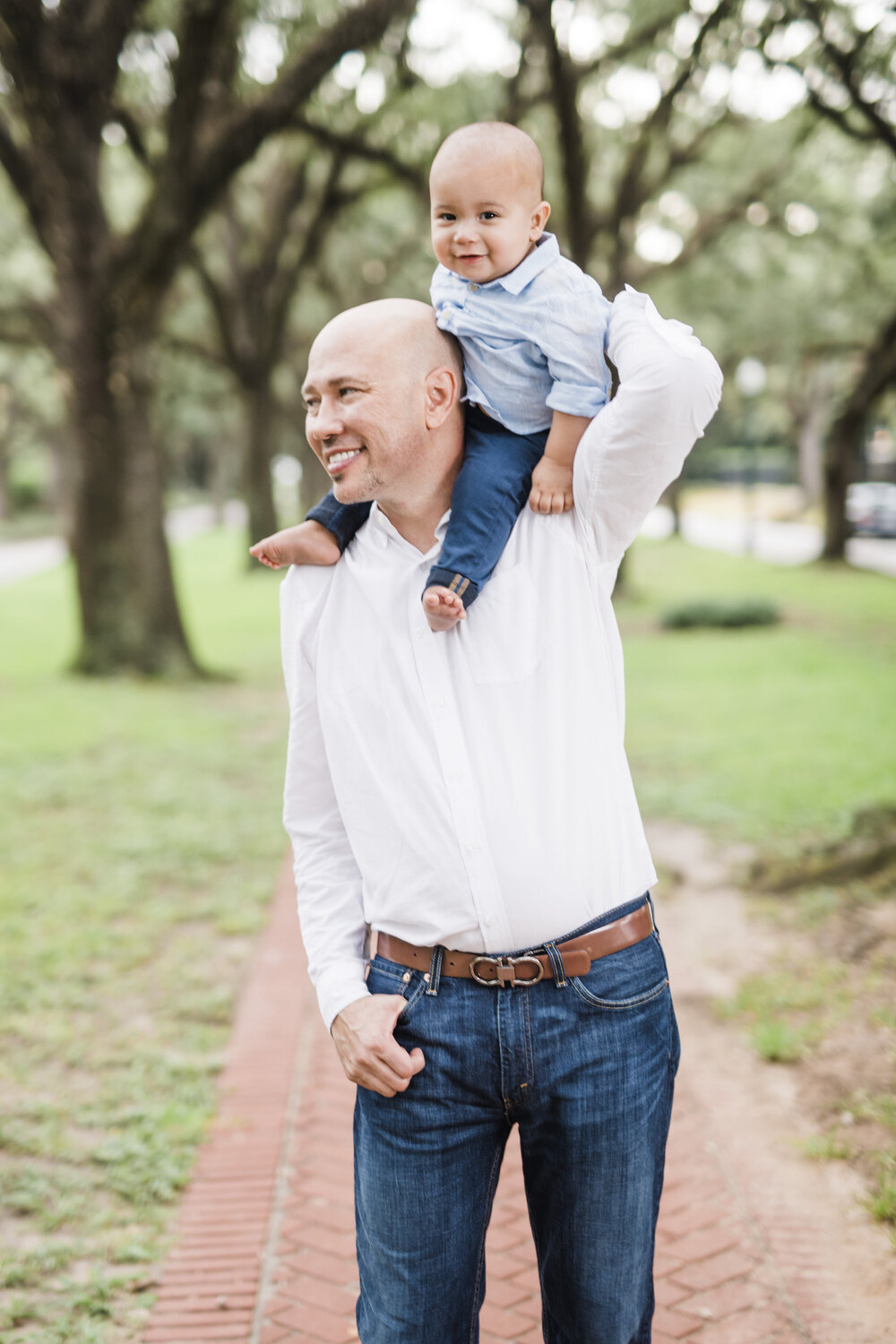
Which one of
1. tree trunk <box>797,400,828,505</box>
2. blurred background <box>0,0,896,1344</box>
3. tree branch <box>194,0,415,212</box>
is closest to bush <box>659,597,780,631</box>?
blurred background <box>0,0,896,1344</box>

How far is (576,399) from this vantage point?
191 cm

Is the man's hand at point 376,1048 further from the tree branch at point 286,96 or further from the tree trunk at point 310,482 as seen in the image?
the tree trunk at point 310,482

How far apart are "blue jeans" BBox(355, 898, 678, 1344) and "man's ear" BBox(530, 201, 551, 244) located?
121 cm

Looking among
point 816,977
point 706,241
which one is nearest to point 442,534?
point 816,977

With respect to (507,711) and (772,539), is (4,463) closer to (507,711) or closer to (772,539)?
(772,539)

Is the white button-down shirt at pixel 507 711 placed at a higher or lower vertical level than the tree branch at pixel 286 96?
lower

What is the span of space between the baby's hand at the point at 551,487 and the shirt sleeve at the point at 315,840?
1.44ft

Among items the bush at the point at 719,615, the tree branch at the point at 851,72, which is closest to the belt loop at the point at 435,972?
the tree branch at the point at 851,72

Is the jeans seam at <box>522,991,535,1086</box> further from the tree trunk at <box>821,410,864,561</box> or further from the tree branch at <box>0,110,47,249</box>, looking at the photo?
the tree trunk at <box>821,410,864,561</box>

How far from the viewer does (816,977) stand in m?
4.96

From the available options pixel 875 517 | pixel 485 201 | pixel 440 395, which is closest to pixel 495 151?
pixel 485 201

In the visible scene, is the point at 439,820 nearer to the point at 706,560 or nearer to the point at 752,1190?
the point at 752,1190

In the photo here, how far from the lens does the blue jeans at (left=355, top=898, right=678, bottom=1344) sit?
1805 millimetres

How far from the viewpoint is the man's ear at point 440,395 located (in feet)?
6.22
